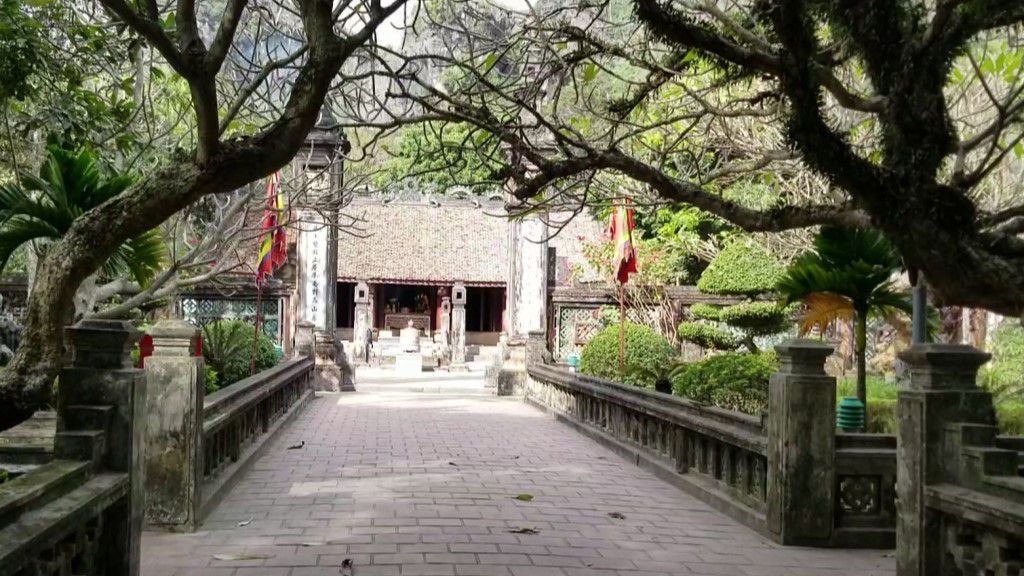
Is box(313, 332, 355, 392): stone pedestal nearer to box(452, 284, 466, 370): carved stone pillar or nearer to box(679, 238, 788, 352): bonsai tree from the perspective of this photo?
box(679, 238, 788, 352): bonsai tree

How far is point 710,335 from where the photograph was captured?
763 inches

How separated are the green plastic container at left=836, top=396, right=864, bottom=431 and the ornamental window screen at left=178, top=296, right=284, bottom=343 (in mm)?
13834

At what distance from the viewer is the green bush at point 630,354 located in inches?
532

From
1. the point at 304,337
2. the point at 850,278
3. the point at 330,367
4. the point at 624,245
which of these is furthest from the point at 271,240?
the point at 850,278

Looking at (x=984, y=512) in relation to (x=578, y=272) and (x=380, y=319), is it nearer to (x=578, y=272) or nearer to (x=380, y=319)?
(x=578, y=272)

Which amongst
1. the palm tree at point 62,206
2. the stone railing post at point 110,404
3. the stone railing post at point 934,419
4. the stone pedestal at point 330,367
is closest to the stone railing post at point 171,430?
the palm tree at point 62,206

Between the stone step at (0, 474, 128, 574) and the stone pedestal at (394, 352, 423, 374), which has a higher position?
the stone step at (0, 474, 128, 574)

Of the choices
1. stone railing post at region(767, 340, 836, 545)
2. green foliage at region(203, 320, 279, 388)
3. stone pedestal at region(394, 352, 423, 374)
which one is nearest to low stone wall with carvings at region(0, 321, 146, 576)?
Answer: stone railing post at region(767, 340, 836, 545)

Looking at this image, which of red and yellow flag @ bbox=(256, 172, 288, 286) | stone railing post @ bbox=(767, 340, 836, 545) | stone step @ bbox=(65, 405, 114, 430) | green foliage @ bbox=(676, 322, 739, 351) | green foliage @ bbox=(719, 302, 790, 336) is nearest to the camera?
stone step @ bbox=(65, 405, 114, 430)

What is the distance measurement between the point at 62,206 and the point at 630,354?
10124mm

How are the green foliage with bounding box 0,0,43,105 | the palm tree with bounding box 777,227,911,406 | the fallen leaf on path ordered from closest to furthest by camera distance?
the fallen leaf on path < the green foliage with bounding box 0,0,43,105 < the palm tree with bounding box 777,227,911,406

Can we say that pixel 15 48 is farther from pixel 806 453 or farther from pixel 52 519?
pixel 806 453

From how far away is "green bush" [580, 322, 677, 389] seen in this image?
13516mm

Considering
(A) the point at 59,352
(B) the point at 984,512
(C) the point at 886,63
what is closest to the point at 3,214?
(A) the point at 59,352
